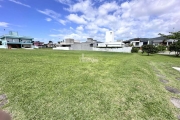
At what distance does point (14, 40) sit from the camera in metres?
42.2

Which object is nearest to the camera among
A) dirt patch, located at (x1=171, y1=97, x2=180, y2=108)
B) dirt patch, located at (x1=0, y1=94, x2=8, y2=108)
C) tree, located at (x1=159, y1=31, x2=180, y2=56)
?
dirt patch, located at (x1=0, y1=94, x2=8, y2=108)

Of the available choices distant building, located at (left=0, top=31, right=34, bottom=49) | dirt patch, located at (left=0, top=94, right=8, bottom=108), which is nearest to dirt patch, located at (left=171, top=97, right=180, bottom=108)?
dirt patch, located at (left=0, top=94, right=8, bottom=108)

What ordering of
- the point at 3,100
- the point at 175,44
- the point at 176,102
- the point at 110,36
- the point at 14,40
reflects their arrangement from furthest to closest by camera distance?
the point at 110,36 < the point at 14,40 < the point at 175,44 < the point at 176,102 < the point at 3,100

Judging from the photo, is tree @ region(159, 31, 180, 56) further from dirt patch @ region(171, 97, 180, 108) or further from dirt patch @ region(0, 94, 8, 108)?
dirt patch @ region(0, 94, 8, 108)

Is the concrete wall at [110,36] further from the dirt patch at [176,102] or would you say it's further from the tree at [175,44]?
the dirt patch at [176,102]

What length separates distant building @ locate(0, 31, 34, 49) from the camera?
40750 mm

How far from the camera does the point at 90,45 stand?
47.1 meters

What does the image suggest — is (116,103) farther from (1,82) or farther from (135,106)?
(1,82)

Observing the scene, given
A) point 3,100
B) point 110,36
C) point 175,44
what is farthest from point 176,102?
point 110,36

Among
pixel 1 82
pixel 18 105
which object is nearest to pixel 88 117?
pixel 18 105

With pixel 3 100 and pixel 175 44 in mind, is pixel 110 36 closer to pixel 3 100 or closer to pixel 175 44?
pixel 175 44

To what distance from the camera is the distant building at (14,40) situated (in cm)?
4075

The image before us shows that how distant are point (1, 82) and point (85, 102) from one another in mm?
2996

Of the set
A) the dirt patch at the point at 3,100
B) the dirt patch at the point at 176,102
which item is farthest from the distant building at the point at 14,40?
the dirt patch at the point at 176,102
